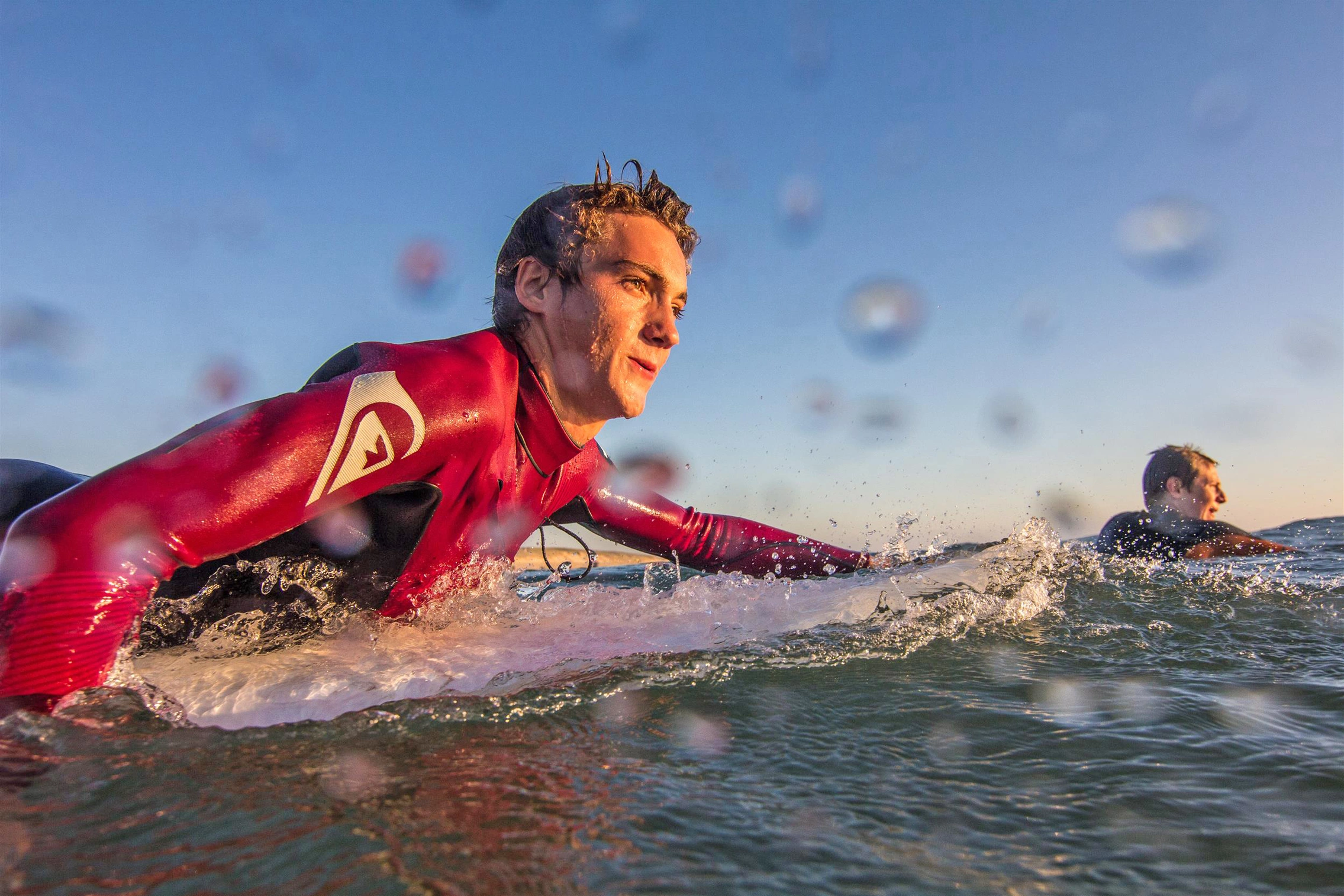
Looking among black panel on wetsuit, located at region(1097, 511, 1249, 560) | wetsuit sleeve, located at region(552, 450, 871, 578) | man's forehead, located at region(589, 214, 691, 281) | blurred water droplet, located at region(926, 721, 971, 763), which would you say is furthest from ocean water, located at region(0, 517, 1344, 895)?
black panel on wetsuit, located at region(1097, 511, 1249, 560)

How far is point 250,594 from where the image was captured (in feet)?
7.24

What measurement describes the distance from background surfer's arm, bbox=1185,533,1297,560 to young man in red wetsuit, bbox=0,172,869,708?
14.9ft

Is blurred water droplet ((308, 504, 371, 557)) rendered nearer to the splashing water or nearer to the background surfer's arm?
the splashing water

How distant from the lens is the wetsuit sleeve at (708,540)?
3.34 meters

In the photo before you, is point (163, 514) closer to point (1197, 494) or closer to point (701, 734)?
point (701, 734)

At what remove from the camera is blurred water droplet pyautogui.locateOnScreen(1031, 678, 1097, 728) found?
1.55 m

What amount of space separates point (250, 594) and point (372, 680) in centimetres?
73

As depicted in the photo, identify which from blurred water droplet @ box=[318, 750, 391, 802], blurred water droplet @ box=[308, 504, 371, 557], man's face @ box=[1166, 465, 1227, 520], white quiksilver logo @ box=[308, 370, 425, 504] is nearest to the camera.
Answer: blurred water droplet @ box=[318, 750, 391, 802]

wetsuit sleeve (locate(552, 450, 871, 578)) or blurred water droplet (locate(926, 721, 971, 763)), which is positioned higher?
wetsuit sleeve (locate(552, 450, 871, 578))

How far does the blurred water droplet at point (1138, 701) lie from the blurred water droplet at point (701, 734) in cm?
86

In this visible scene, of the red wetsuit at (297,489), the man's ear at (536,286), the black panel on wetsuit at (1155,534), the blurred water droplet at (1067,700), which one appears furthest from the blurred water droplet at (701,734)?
the black panel on wetsuit at (1155,534)

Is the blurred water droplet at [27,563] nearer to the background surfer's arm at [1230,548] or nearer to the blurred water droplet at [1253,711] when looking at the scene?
the blurred water droplet at [1253,711]

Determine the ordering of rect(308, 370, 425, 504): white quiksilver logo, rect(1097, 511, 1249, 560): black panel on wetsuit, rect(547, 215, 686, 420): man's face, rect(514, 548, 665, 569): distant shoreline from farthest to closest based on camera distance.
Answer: rect(514, 548, 665, 569): distant shoreline, rect(1097, 511, 1249, 560): black panel on wetsuit, rect(547, 215, 686, 420): man's face, rect(308, 370, 425, 504): white quiksilver logo

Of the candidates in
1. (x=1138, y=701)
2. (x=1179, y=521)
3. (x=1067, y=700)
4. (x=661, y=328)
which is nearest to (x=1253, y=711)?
(x=1138, y=701)
